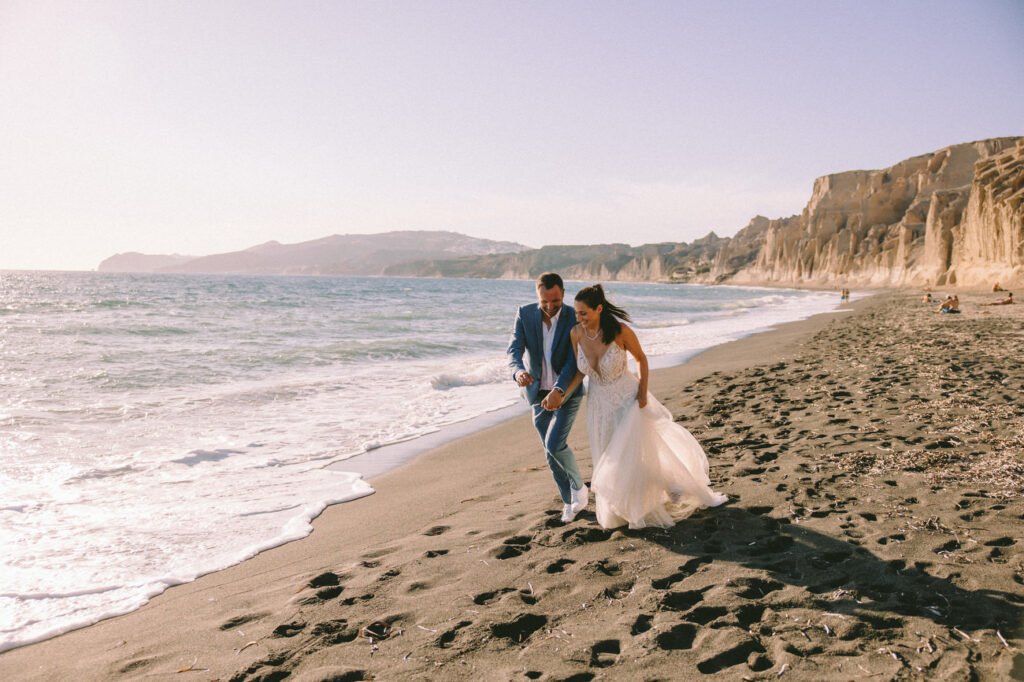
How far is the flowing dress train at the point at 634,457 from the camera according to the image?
3.80 meters

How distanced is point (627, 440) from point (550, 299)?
45.1 inches

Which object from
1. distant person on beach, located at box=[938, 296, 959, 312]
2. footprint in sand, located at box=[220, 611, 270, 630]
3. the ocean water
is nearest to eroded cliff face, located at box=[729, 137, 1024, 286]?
distant person on beach, located at box=[938, 296, 959, 312]

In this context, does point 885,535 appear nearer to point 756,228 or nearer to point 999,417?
point 999,417

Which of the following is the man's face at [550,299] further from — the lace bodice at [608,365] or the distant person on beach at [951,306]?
the distant person on beach at [951,306]

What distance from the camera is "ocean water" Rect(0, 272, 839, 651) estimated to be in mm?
4234

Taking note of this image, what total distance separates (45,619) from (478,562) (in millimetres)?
2704

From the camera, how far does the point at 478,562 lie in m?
3.65

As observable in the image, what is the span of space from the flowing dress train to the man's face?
0.42 metres

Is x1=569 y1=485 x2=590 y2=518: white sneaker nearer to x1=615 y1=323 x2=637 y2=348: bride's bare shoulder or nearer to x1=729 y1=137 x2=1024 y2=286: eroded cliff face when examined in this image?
x1=615 y1=323 x2=637 y2=348: bride's bare shoulder

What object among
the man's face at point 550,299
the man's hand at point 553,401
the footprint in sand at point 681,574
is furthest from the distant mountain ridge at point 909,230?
the footprint in sand at point 681,574

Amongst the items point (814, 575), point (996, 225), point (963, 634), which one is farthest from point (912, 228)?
point (963, 634)

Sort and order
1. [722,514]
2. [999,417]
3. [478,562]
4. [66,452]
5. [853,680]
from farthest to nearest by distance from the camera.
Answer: [66,452] < [999,417] < [722,514] < [478,562] < [853,680]

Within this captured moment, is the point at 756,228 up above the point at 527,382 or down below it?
above

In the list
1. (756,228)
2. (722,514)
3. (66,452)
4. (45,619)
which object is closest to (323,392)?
(66,452)
